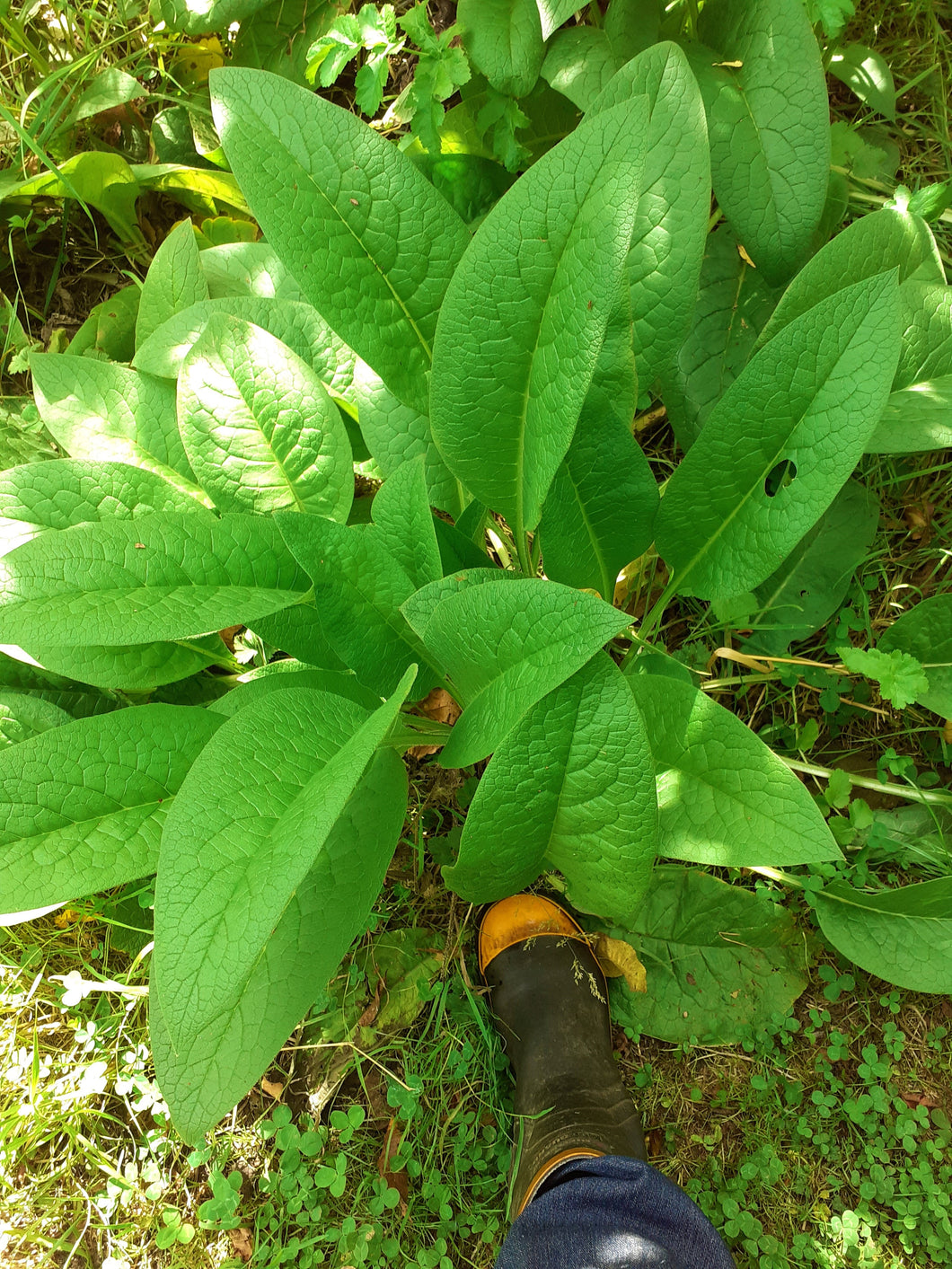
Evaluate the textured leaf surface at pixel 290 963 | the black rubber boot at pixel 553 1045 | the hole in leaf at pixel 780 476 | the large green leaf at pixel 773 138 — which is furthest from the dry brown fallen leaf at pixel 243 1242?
the large green leaf at pixel 773 138

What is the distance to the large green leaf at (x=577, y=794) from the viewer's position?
0.93 m

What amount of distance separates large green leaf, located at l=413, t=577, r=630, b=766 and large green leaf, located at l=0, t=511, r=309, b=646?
237mm

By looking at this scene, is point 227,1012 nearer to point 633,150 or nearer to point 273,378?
point 273,378

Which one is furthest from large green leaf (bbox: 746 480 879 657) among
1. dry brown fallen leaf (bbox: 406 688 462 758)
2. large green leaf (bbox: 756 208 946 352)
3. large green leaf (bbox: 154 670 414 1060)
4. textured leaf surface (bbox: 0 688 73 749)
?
textured leaf surface (bbox: 0 688 73 749)

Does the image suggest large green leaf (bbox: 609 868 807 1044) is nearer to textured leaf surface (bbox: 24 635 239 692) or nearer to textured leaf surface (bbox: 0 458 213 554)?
textured leaf surface (bbox: 24 635 239 692)

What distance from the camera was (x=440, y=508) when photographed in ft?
4.59

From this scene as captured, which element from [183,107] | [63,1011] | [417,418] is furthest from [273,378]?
[63,1011]

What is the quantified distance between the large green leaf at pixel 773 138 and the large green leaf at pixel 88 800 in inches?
43.2

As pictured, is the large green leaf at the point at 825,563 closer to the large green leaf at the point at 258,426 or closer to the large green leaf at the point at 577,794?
the large green leaf at the point at 577,794

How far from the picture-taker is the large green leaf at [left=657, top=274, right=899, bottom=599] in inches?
38.9

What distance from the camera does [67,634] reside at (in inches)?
35.5

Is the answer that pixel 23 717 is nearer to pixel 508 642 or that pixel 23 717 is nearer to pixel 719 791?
pixel 508 642

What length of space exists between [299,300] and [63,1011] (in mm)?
1378

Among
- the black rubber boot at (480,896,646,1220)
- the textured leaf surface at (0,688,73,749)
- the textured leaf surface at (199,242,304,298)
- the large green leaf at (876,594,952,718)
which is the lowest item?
the black rubber boot at (480,896,646,1220)
